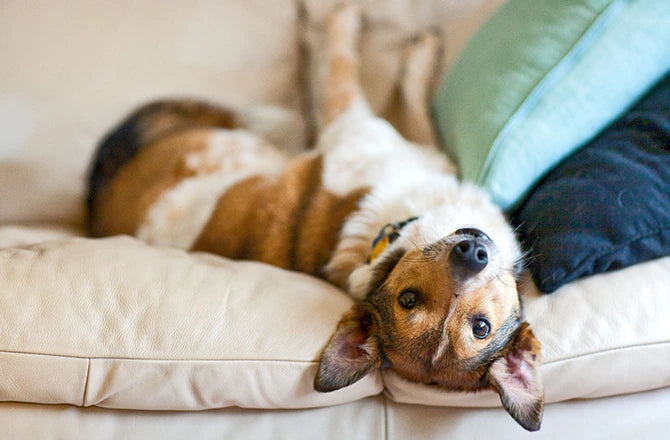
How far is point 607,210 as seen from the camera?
1604 millimetres

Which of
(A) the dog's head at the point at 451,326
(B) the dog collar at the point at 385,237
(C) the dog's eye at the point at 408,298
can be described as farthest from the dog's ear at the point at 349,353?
(B) the dog collar at the point at 385,237

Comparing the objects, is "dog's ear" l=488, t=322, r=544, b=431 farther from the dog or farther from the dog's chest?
the dog's chest

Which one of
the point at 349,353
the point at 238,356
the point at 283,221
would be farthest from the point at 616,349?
the point at 283,221

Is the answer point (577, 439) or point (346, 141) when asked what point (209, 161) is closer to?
point (346, 141)

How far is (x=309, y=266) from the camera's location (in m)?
2.04

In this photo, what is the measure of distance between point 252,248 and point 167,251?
36cm

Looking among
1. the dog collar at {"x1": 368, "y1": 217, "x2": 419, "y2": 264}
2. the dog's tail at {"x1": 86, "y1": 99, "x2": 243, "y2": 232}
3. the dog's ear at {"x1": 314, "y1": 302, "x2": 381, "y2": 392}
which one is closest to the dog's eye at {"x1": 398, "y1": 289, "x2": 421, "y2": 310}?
the dog's ear at {"x1": 314, "y1": 302, "x2": 381, "y2": 392}

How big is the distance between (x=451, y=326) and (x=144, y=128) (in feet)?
5.64

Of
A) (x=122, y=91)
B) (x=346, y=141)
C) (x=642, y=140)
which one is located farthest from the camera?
(x=122, y=91)

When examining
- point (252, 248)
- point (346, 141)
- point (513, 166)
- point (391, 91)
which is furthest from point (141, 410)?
point (391, 91)

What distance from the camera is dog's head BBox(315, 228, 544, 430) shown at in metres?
1.58

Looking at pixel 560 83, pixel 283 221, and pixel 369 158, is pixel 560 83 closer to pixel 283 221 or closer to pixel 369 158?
pixel 369 158

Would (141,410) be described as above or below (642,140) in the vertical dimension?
below

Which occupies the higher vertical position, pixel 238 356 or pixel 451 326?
pixel 451 326
